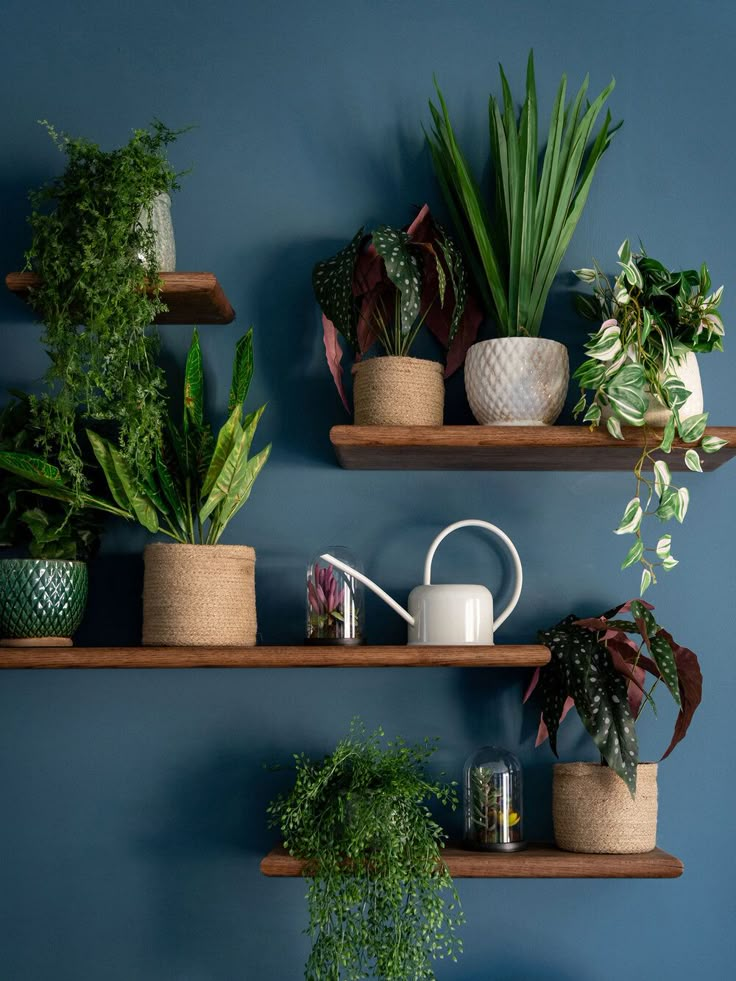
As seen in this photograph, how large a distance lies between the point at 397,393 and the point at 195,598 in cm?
43

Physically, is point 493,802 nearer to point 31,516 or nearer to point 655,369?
point 655,369

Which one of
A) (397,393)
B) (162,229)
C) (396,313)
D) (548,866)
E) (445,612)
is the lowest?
(548,866)

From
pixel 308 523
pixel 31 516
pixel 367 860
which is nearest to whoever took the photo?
pixel 367 860

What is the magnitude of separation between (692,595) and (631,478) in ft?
0.70

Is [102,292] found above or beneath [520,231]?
beneath

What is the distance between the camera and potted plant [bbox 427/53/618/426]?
1.51 m

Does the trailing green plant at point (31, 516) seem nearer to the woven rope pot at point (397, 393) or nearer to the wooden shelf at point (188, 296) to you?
the wooden shelf at point (188, 296)

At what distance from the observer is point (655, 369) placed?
57.1 inches

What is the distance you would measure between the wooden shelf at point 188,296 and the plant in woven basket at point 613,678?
723mm

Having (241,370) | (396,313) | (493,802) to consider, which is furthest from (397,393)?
(493,802)

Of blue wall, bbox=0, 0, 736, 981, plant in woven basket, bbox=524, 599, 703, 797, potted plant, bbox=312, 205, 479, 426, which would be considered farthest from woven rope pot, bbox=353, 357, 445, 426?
plant in woven basket, bbox=524, 599, 703, 797

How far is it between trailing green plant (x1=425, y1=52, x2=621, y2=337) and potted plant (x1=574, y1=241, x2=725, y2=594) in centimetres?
16

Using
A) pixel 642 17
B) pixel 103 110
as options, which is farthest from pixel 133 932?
pixel 642 17

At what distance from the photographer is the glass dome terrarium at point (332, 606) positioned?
4.95ft
